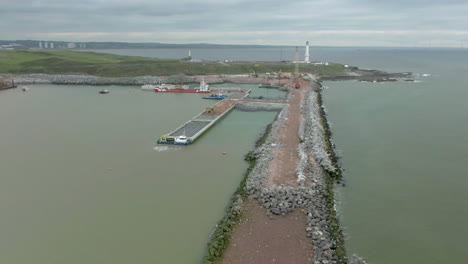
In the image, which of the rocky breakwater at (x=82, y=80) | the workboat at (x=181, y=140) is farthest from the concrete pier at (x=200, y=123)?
the rocky breakwater at (x=82, y=80)

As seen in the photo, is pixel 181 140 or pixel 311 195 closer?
pixel 311 195

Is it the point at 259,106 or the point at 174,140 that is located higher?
the point at 259,106

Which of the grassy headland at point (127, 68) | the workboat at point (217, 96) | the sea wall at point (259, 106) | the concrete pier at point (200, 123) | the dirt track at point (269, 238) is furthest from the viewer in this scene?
the grassy headland at point (127, 68)

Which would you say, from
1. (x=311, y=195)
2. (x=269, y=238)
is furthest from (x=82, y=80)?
(x=269, y=238)

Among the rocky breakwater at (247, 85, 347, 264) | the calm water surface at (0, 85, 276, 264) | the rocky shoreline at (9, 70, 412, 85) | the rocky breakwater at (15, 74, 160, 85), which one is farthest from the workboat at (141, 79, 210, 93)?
the rocky breakwater at (247, 85, 347, 264)

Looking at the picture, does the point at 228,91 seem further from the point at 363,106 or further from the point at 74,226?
the point at 74,226

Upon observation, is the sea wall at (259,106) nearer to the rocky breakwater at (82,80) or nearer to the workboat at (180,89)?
the workboat at (180,89)

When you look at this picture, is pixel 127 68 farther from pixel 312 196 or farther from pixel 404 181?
pixel 312 196
